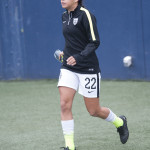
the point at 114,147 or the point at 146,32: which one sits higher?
the point at 146,32

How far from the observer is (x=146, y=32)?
33.2 ft

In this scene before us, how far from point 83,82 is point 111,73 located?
202 inches

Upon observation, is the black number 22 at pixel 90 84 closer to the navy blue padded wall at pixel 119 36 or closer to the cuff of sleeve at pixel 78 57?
the cuff of sleeve at pixel 78 57

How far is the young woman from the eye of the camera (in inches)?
209

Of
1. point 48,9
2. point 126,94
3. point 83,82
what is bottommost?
point 126,94

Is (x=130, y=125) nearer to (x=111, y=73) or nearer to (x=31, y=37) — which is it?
(x=111, y=73)

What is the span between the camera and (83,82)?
551cm

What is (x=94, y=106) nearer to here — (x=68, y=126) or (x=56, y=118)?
(x=68, y=126)

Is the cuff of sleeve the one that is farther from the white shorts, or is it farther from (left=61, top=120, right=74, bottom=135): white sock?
(left=61, top=120, right=74, bottom=135): white sock

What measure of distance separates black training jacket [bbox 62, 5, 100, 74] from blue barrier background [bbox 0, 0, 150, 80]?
4805 millimetres

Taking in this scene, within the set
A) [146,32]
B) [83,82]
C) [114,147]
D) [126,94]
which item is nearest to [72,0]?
[83,82]

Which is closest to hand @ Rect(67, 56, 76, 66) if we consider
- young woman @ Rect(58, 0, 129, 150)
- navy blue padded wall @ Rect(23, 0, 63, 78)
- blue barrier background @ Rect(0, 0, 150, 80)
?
young woman @ Rect(58, 0, 129, 150)

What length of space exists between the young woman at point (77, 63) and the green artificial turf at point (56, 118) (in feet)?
1.79

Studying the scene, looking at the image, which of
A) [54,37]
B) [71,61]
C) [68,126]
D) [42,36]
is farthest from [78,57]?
[42,36]
